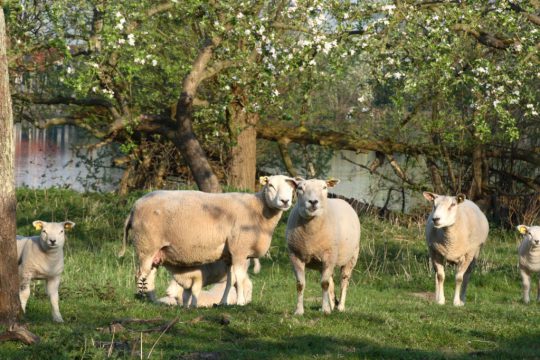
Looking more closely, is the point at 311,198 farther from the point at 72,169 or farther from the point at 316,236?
the point at 72,169

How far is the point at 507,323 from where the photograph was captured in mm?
9484

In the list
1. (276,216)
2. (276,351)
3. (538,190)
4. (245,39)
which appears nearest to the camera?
(276,351)

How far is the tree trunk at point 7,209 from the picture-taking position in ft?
26.5

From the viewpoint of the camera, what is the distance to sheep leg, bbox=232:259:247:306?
1059cm

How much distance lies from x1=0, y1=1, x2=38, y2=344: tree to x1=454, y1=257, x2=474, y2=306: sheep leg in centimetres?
564

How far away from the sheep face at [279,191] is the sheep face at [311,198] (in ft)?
1.23

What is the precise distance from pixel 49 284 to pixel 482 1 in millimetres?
8895

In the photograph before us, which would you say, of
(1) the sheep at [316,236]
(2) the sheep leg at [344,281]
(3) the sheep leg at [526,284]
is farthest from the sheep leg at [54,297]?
(3) the sheep leg at [526,284]

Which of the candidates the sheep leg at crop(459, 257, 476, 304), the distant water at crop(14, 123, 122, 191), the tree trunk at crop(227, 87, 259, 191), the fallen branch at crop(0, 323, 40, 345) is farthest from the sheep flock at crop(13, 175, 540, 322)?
the distant water at crop(14, 123, 122, 191)

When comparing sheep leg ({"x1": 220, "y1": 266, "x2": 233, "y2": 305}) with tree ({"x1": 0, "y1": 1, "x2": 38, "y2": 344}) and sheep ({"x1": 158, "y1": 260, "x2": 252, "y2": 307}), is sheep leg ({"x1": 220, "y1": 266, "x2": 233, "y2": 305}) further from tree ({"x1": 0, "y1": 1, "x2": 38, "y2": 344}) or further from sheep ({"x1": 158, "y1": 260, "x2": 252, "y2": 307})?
tree ({"x1": 0, "y1": 1, "x2": 38, "y2": 344})

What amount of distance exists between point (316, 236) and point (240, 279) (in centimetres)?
119

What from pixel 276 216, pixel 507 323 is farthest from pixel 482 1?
pixel 507 323

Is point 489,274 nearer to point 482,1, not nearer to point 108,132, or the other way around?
point 482,1

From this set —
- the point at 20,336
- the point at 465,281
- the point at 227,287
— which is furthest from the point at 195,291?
the point at 20,336
